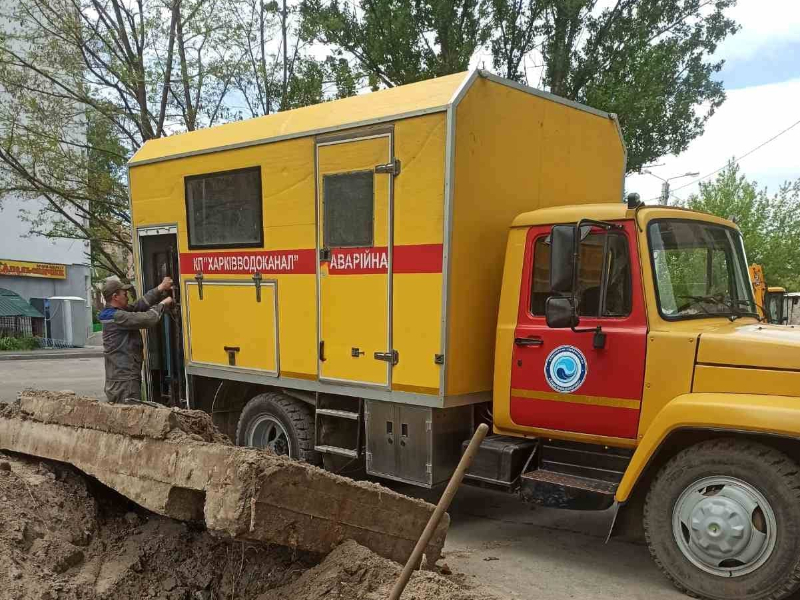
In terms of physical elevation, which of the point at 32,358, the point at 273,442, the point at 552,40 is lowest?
the point at 32,358

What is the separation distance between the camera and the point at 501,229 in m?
5.52

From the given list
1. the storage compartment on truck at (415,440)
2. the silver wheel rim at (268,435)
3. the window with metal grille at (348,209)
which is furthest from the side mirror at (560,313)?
the silver wheel rim at (268,435)

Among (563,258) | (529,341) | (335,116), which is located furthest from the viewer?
(335,116)

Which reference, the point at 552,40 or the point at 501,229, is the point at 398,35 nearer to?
the point at 552,40

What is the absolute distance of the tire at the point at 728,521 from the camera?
156 inches

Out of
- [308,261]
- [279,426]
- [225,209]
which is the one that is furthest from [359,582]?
[225,209]

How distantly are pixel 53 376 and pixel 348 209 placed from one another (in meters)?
15.1

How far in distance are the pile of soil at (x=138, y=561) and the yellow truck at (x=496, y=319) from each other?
1.51 m

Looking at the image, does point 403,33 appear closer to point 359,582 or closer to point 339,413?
A: point 339,413

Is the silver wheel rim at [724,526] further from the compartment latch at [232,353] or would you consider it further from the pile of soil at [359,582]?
the compartment latch at [232,353]

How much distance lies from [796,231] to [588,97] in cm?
1820

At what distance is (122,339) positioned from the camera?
6992 millimetres

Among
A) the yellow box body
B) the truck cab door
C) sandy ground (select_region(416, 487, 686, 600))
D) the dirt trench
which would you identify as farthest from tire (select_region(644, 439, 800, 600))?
the yellow box body


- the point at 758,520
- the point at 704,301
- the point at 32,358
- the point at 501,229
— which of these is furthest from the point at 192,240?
the point at 32,358
